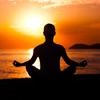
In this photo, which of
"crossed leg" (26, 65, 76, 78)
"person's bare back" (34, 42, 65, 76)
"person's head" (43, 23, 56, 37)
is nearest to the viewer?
"person's bare back" (34, 42, 65, 76)

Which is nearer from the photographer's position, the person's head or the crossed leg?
the person's head

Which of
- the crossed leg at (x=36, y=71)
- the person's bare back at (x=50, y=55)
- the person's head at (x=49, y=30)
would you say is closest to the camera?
the person's bare back at (x=50, y=55)

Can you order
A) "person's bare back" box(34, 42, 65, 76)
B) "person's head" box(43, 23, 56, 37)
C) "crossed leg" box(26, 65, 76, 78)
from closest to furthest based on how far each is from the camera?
1. "person's bare back" box(34, 42, 65, 76)
2. "person's head" box(43, 23, 56, 37)
3. "crossed leg" box(26, 65, 76, 78)

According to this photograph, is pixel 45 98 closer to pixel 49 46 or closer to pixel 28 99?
pixel 28 99

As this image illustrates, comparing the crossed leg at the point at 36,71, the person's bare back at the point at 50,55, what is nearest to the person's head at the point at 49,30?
the person's bare back at the point at 50,55

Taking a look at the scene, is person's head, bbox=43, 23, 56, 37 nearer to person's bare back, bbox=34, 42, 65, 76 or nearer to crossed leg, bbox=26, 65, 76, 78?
person's bare back, bbox=34, 42, 65, 76

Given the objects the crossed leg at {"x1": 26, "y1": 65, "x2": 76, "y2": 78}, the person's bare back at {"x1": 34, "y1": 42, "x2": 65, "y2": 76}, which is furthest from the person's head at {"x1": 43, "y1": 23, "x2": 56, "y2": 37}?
the crossed leg at {"x1": 26, "y1": 65, "x2": 76, "y2": 78}

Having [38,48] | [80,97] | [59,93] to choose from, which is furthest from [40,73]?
[80,97]

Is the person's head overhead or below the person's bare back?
overhead

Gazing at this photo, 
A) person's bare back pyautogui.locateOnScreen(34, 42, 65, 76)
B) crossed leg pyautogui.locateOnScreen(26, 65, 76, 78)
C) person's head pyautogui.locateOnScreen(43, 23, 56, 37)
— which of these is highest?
person's head pyautogui.locateOnScreen(43, 23, 56, 37)

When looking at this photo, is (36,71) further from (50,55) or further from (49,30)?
(49,30)

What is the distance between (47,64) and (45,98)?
1606mm

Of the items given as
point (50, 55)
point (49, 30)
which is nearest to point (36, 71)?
point (50, 55)

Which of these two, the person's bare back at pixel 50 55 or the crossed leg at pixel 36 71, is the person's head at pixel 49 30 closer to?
the person's bare back at pixel 50 55
